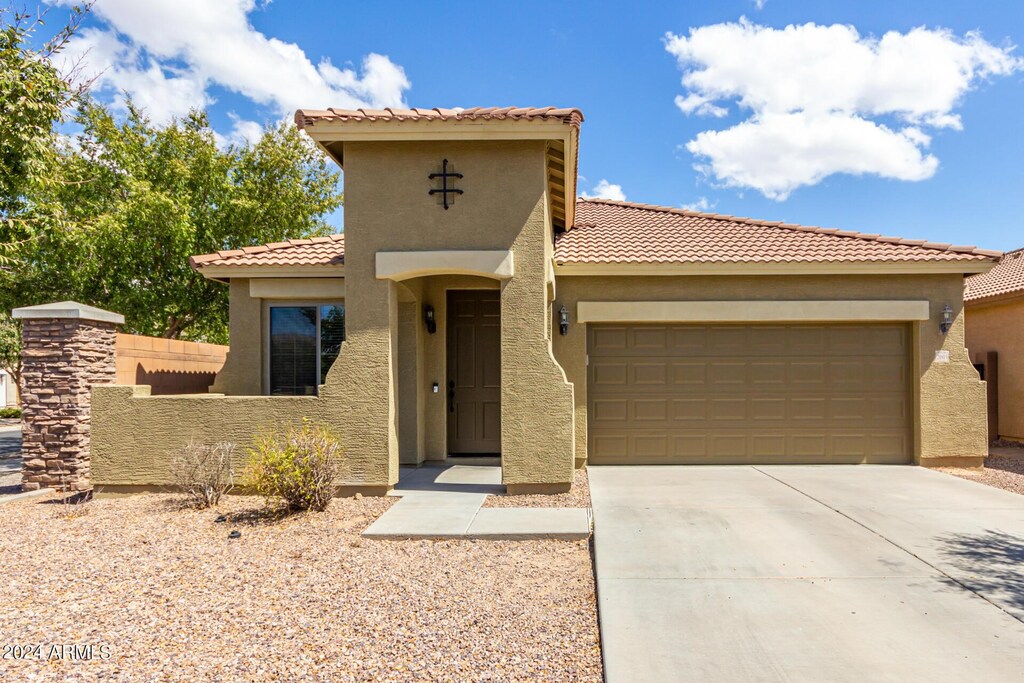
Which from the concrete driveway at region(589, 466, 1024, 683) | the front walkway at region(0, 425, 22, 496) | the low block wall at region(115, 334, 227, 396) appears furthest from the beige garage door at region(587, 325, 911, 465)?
the front walkway at region(0, 425, 22, 496)

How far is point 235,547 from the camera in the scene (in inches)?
233

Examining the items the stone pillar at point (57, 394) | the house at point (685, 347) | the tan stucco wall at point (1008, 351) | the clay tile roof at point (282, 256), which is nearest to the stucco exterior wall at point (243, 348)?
the house at point (685, 347)

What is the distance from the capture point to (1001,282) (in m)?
14.2

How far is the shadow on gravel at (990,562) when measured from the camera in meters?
4.71

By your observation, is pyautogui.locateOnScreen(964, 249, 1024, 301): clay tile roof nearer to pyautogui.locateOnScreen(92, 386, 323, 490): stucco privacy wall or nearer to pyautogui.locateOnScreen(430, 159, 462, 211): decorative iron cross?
pyautogui.locateOnScreen(430, 159, 462, 211): decorative iron cross

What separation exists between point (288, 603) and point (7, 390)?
4573 centimetres

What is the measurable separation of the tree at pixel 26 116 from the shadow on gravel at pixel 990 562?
38.3ft

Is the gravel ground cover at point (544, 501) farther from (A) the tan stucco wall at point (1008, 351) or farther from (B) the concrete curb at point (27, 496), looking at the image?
(A) the tan stucco wall at point (1008, 351)

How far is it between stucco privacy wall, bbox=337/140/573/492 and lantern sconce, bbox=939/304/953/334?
6.46 m

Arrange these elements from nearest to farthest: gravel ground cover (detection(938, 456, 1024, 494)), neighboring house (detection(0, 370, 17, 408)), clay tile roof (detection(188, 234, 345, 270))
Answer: gravel ground cover (detection(938, 456, 1024, 494)) < clay tile roof (detection(188, 234, 345, 270)) < neighboring house (detection(0, 370, 17, 408))

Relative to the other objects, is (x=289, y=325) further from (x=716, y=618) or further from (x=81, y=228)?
(x=716, y=618)

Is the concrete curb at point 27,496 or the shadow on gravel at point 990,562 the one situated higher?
the concrete curb at point 27,496

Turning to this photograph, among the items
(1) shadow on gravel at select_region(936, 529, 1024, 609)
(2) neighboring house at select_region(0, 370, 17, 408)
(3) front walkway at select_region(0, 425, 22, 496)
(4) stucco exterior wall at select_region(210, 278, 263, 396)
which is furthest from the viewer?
(2) neighboring house at select_region(0, 370, 17, 408)

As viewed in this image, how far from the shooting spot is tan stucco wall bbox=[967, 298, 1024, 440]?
13.1 m
